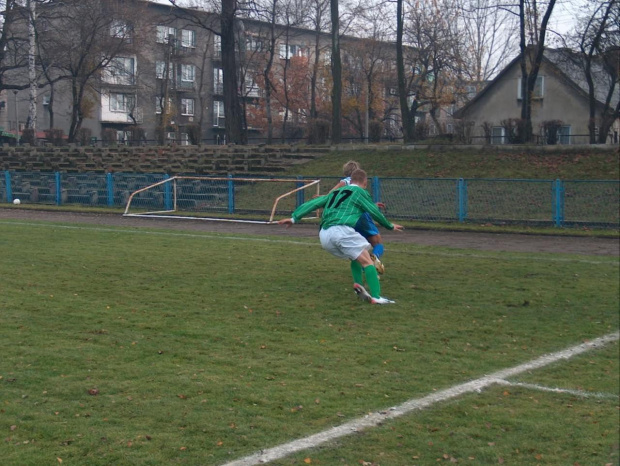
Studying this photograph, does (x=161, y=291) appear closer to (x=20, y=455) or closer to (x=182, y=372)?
(x=182, y=372)

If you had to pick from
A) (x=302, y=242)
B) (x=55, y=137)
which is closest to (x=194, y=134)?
(x=55, y=137)

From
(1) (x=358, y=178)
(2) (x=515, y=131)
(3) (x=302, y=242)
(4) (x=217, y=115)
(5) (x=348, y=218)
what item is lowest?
(3) (x=302, y=242)

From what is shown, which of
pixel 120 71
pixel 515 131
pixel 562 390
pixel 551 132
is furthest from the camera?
pixel 120 71

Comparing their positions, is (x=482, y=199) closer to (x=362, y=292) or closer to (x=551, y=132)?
(x=551, y=132)

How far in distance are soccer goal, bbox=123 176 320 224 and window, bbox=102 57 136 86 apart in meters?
20.4

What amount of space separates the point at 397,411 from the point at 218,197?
2186cm

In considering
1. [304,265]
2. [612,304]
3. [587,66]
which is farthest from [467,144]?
[612,304]

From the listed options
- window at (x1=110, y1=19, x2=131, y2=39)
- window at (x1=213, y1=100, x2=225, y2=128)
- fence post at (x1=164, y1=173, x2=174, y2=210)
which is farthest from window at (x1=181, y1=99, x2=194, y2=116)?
fence post at (x1=164, y1=173, x2=174, y2=210)

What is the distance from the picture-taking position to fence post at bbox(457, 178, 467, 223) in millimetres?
23219

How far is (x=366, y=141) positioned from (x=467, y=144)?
8.80m

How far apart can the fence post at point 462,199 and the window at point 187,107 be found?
50114 millimetres

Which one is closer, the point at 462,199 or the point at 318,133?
the point at 462,199

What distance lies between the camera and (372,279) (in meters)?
10.6

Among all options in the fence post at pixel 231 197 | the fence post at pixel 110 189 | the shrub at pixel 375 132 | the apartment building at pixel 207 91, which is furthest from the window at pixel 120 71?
the fence post at pixel 231 197
